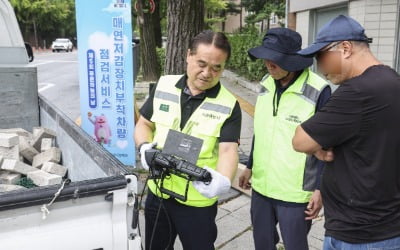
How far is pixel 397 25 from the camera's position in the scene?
21.5 ft

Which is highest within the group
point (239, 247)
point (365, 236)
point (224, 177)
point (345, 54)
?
point (345, 54)

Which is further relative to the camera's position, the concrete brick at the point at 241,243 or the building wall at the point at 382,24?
the building wall at the point at 382,24

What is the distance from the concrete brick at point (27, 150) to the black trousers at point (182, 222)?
3.99 ft

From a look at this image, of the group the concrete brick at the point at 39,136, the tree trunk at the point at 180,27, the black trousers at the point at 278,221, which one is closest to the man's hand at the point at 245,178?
the black trousers at the point at 278,221

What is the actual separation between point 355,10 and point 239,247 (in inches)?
220

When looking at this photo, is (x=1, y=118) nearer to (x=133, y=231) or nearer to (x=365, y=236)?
(x=133, y=231)

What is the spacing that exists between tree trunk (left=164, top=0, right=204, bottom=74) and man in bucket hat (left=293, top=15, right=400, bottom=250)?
377 cm

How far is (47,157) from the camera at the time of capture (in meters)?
3.03

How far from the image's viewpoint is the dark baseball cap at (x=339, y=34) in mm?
1794

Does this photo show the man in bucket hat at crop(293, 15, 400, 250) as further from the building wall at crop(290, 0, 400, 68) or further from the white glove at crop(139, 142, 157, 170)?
the building wall at crop(290, 0, 400, 68)

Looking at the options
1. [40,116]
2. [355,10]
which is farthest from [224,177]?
[355,10]

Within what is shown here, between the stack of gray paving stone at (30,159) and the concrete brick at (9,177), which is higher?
the stack of gray paving stone at (30,159)

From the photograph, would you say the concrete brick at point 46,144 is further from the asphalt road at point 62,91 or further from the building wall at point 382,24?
the building wall at point 382,24

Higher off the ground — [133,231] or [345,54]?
[345,54]
